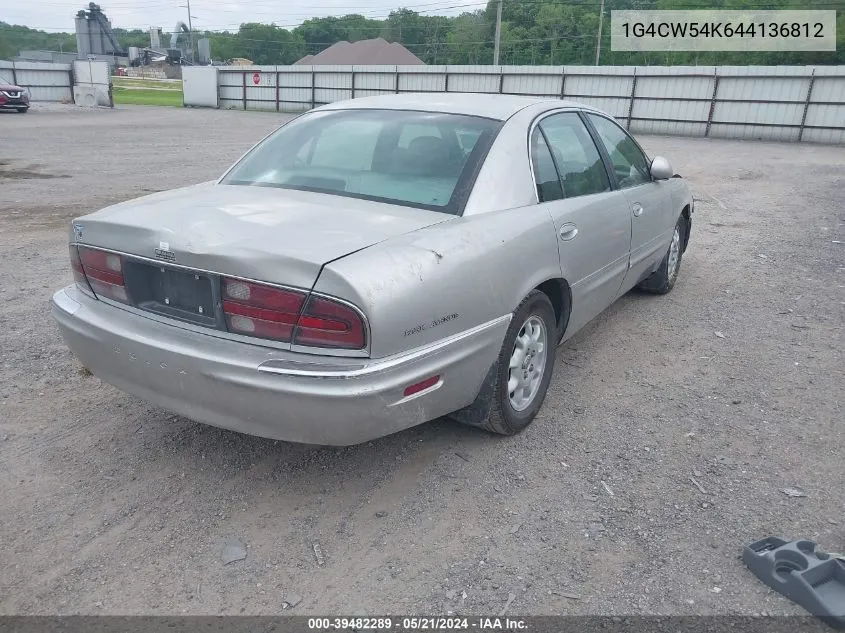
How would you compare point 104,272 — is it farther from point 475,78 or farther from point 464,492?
point 475,78

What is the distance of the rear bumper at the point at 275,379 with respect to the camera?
2463mm

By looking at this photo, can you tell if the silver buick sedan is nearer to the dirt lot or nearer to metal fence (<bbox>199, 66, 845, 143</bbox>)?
the dirt lot

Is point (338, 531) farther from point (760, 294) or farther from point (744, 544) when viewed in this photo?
point (760, 294)

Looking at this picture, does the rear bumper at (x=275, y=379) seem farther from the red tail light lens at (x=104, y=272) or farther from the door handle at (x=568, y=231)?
the door handle at (x=568, y=231)

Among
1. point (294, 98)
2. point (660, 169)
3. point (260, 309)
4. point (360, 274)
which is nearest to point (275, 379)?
point (260, 309)

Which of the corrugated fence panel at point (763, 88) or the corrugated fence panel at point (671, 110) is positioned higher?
the corrugated fence panel at point (763, 88)

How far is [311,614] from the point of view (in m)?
2.30

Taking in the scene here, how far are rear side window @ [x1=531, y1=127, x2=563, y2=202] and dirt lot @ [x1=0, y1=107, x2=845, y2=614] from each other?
1.15 metres

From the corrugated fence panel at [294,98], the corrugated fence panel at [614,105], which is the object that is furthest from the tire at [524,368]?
the corrugated fence panel at [294,98]

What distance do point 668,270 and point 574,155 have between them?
210 centimetres

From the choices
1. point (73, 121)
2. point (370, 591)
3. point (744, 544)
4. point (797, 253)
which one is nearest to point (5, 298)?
point (370, 591)

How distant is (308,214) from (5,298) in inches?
138

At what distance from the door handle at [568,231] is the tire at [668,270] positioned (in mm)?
2101

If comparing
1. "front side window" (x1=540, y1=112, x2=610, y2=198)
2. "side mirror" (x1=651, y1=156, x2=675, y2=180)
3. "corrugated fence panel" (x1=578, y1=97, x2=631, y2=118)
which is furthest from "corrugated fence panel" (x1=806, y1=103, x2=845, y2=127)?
"front side window" (x1=540, y1=112, x2=610, y2=198)
